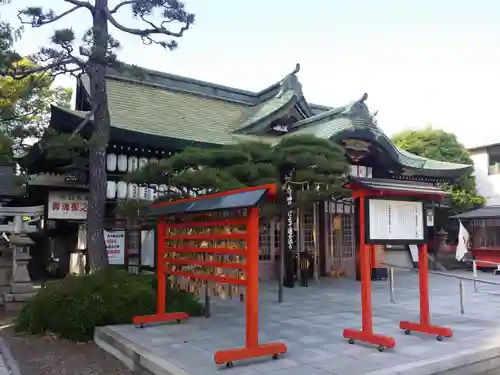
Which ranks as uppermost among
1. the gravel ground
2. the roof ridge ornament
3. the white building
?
the roof ridge ornament

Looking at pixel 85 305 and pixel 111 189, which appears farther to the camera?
pixel 111 189

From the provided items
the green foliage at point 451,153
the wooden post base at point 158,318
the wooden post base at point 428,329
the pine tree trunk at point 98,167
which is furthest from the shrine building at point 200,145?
the green foliage at point 451,153

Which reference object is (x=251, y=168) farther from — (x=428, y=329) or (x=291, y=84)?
(x=291, y=84)

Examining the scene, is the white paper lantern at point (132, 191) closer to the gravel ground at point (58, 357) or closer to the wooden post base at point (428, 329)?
the gravel ground at point (58, 357)

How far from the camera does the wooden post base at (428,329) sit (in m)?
6.74

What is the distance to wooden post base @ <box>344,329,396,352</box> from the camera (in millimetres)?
6075

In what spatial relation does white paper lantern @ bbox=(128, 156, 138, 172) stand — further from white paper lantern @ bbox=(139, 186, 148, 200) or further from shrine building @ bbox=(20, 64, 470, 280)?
white paper lantern @ bbox=(139, 186, 148, 200)

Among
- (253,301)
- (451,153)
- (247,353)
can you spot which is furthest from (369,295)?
(451,153)

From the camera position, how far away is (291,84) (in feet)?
58.3

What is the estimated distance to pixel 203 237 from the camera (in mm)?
6926

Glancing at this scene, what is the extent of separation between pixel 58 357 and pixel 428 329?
5.51 metres

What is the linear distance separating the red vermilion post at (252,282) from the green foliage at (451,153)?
20.4 meters

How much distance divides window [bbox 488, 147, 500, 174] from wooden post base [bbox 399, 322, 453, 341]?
22.8 m

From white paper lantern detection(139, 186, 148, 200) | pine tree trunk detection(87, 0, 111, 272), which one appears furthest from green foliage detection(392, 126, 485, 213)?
pine tree trunk detection(87, 0, 111, 272)
